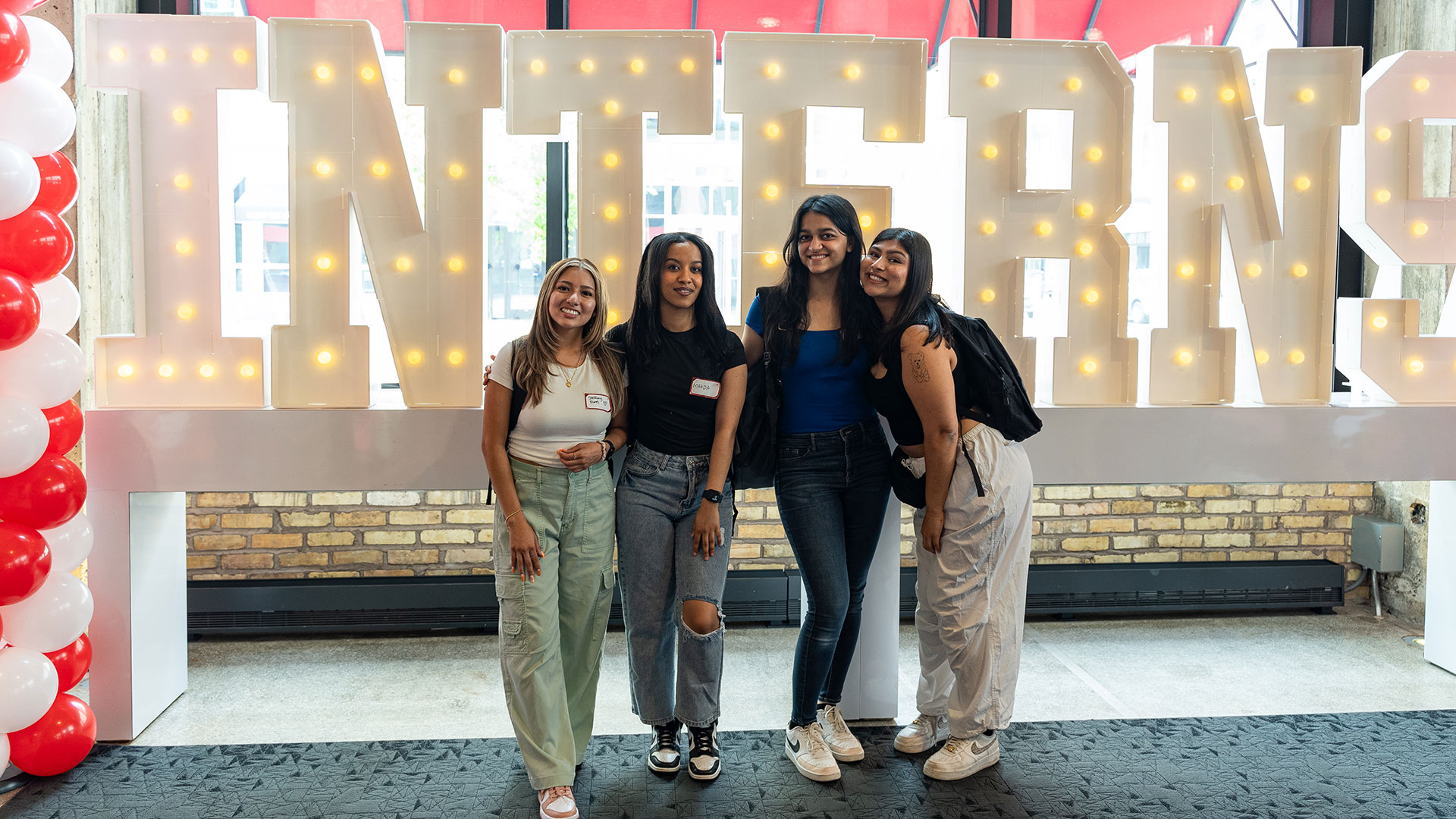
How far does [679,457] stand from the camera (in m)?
2.39

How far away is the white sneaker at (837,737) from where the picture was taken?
2.67 metres

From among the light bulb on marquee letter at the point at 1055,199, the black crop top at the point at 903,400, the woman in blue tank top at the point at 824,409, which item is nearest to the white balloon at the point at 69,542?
the woman in blue tank top at the point at 824,409

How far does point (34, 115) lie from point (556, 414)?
1442 mm

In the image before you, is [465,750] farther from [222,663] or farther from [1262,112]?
[1262,112]

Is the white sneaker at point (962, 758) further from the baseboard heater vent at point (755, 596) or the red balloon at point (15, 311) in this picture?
the red balloon at point (15, 311)

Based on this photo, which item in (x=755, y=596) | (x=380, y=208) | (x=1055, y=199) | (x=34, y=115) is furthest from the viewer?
(x=755, y=596)

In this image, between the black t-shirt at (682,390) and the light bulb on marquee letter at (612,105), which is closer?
the black t-shirt at (682,390)

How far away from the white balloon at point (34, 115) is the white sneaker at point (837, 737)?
2.46m

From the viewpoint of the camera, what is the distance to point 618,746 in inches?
109

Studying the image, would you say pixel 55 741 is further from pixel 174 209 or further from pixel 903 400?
pixel 903 400

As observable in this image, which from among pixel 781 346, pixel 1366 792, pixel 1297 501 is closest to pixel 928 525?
pixel 781 346

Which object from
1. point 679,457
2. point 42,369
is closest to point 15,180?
point 42,369

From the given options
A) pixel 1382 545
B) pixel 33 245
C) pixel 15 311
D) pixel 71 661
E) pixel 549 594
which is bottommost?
pixel 71 661

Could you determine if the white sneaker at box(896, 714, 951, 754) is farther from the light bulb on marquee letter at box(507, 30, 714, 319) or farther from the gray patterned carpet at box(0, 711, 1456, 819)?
the light bulb on marquee letter at box(507, 30, 714, 319)
